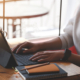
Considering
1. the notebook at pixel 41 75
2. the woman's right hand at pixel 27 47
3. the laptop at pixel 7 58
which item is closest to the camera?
the notebook at pixel 41 75

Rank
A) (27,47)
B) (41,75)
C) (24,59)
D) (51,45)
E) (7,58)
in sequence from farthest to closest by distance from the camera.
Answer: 1. (51,45)
2. (27,47)
3. (24,59)
4. (7,58)
5. (41,75)

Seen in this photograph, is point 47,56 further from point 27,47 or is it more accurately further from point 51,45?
point 51,45

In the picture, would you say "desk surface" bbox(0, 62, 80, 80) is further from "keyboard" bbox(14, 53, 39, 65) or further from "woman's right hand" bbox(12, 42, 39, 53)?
"woman's right hand" bbox(12, 42, 39, 53)

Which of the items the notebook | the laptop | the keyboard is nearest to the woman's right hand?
the keyboard

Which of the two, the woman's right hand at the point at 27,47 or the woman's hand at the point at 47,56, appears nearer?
the woman's hand at the point at 47,56

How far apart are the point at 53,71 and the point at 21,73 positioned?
13cm

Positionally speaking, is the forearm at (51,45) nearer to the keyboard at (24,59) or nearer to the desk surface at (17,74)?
the keyboard at (24,59)

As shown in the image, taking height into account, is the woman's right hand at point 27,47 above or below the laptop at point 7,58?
below

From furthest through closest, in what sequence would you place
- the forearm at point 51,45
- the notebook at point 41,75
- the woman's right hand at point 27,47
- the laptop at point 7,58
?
1. the forearm at point 51,45
2. the woman's right hand at point 27,47
3. the laptop at point 7,58
4. the notebook at point 41,75

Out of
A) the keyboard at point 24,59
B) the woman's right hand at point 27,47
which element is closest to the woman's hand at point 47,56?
the keyboard at point 24,59

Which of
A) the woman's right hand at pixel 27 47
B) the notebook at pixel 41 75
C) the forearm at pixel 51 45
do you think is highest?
the notebook at pixel 41 75

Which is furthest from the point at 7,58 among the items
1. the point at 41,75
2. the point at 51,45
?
the point at 51,45

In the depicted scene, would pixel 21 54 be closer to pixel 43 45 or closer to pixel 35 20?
pixel 43 45

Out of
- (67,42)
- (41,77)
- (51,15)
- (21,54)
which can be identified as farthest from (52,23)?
(41,77)
